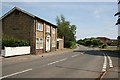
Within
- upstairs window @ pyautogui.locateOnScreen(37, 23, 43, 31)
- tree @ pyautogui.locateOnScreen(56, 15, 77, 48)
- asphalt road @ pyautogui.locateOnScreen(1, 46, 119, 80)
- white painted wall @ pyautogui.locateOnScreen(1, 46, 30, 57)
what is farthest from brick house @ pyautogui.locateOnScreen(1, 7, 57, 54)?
tree @ pyautogui.locateOnScreen(56, 15, 77, 48)

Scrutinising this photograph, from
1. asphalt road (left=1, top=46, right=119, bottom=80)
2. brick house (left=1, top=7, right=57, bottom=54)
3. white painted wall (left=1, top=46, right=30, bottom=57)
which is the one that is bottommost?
asphalt road (left=1, top=46, right=119, bottom=80)

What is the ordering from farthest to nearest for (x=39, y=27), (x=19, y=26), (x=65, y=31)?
(x=65, y=31)
(x=39, y=27)
(x=19, y=26)

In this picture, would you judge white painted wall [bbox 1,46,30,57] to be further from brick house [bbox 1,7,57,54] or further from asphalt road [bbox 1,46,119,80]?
asphalt road [bbox 1,46,119,80]

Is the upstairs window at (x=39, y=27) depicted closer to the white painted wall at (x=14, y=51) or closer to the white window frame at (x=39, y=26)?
the white window frame at (x=39, y=26)

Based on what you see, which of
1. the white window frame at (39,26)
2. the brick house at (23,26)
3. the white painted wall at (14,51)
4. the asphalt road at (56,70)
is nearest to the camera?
the asphalt road at (56,70)

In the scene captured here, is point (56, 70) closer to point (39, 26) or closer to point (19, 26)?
point (19, 26)

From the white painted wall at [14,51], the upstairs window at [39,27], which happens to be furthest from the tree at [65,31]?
the white painted wall at [14,51]

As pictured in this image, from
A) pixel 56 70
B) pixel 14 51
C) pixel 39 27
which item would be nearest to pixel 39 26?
pixel 39 27

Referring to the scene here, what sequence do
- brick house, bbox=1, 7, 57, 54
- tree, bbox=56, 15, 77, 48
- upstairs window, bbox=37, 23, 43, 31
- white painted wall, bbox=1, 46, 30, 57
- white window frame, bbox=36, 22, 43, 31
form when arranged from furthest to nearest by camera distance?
tree, bbox=56, 15, 77, 48 < upstairs window, bbox=37, 23, 43, 31 < white window frame, bbox=36, 22, 43, 31 < brick house, bbox=1, 7, 57, 54 < white painted wall, bbox=1, 46, 30, 57

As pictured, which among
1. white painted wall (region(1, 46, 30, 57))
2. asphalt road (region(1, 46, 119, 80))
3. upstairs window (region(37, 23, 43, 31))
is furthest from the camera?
upstairs window (region(37, 23, 43, 31))

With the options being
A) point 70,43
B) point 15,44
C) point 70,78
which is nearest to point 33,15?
point 15,44

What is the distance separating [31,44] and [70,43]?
47.4m

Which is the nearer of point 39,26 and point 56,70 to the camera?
point 56,70

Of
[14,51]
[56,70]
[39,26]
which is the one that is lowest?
[56,70]
